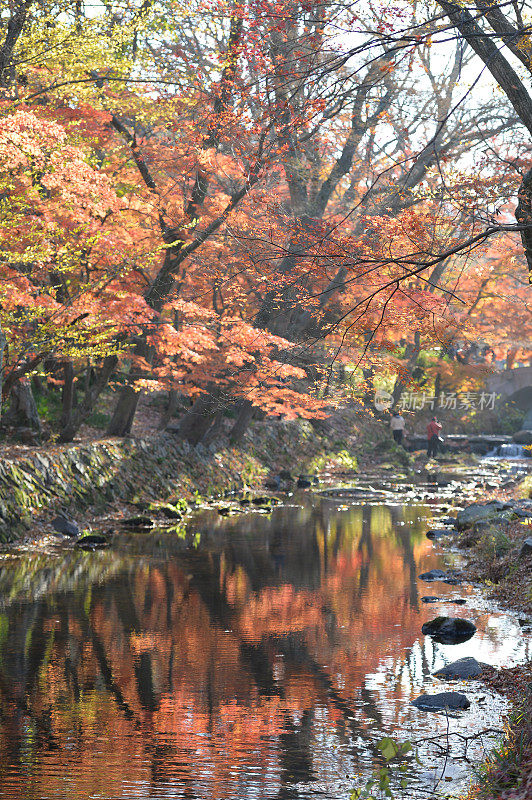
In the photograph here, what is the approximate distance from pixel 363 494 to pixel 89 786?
768 inches

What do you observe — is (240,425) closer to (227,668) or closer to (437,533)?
(437,533)

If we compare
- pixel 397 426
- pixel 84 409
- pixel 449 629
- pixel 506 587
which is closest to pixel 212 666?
pixel 449 629

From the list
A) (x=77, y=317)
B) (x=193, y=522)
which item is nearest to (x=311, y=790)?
(x=77, y=317)

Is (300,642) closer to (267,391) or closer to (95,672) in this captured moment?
(95,672)

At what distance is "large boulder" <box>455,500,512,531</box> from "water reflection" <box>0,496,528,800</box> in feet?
6.88

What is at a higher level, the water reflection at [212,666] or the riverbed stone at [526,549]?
the riverbed stone at [526,549]

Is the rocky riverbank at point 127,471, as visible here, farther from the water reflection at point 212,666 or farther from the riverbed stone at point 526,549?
the riverbed stone at point 526,549

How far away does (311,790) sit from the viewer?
18.8 feet

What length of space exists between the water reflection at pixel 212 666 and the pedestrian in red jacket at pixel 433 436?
18783mm

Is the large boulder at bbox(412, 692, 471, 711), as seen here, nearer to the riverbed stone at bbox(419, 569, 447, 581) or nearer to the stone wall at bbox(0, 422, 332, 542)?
the riverbed stone at bbox(419, 569, 447, 581)

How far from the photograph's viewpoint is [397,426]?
35.6 m

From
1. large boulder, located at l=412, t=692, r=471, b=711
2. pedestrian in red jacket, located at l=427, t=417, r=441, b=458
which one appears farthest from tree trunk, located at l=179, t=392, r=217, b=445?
large boulder, located at l=412, t=692, r=471, b=711

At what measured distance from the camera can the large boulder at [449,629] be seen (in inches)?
389

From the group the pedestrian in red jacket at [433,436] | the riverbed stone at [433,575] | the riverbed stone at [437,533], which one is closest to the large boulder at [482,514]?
the riverbed stone at [437,533]
